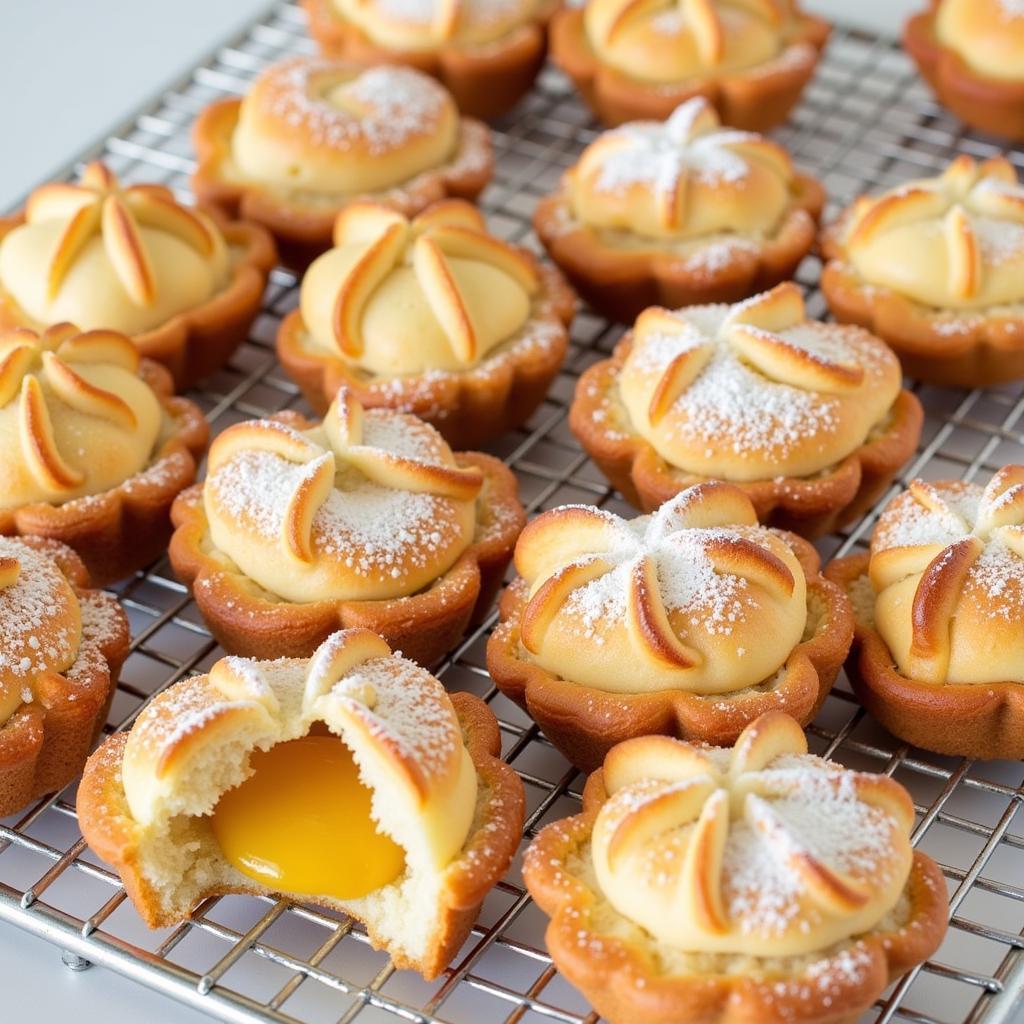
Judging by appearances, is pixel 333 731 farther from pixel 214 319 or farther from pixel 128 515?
pixel 214 319

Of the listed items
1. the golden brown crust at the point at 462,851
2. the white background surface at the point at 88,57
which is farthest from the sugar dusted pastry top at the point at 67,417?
the white background surface at the point at 88,57

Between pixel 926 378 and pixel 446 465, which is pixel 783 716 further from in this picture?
pixel 926 378

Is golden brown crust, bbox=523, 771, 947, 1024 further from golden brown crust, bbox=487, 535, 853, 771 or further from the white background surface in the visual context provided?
the white background surface

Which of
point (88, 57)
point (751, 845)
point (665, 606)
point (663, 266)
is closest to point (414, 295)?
point (663, 266)

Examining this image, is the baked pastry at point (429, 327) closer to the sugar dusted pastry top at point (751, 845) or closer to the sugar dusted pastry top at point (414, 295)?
the sugar dusted pastry top at point (414, 295)

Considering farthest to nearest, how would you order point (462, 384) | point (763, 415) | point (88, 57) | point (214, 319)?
point (88, 57), point (214, 319), point (462, 384), point (763, 415)

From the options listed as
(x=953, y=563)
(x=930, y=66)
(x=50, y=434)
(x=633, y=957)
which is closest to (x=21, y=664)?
(x=50, y=434)

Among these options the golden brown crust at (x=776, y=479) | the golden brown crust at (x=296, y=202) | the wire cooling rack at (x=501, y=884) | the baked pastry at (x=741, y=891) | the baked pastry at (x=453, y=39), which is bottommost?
the wire cooling rack at (x=501, y=884)
